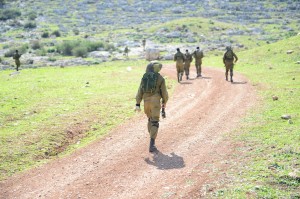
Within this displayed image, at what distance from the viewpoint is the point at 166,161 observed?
10.3 meters

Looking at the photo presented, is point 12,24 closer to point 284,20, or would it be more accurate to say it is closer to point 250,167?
point 284,20

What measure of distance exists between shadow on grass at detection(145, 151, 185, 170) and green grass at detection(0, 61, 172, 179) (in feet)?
10.4

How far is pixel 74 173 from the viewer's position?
392 inches

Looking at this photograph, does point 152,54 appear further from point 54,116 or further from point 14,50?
point 54,116

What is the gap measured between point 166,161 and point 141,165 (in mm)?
710

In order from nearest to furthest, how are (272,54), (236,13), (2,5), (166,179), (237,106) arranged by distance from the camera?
(166,179)
(237,106)
(272,54)
(236,13)
(2,5)

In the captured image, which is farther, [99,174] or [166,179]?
[99,174]

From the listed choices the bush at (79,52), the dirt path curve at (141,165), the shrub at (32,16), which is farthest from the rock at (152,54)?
the shrub at (32,16)

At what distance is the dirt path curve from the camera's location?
871cm

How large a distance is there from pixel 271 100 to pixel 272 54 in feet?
64.8

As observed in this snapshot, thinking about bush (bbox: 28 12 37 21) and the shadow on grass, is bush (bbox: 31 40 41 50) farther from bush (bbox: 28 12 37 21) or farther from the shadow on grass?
the shadow on grass

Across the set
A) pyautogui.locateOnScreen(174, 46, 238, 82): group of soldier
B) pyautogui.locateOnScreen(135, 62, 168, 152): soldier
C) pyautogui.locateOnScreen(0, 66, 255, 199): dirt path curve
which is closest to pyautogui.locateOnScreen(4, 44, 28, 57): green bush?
pyautogui.locateOnScreen(174, 46, 238, 82): group of soldier

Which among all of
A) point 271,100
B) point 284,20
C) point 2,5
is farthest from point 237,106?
point 2,5

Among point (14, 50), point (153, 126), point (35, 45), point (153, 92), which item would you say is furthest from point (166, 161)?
point (35, 45)
